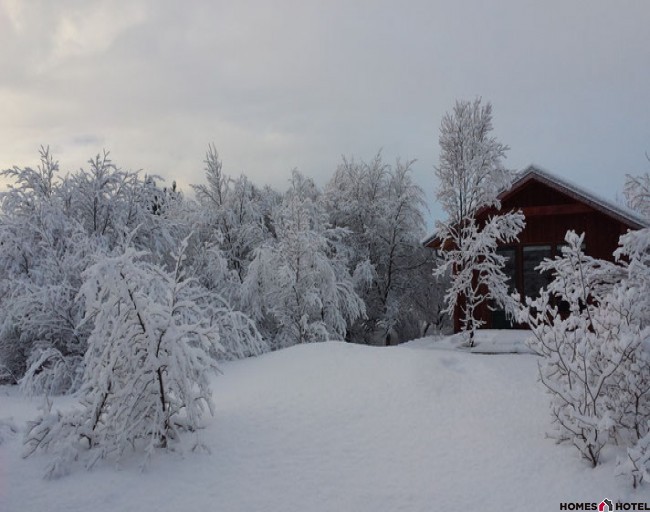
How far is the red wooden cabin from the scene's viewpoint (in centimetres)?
1589

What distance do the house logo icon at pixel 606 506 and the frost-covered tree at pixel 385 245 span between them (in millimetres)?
18557

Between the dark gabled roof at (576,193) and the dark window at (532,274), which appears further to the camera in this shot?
the dark window at (532,274)

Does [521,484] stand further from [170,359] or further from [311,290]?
[311,290]

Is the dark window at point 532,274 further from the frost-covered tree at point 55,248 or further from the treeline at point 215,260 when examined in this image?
the frost-covered tree at point 55,248

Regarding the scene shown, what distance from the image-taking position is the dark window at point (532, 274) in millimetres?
17500

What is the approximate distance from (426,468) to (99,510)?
3.79m

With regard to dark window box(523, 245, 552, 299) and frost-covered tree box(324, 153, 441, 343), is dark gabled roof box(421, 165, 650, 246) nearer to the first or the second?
dark window box(523, 245, 552, 299)

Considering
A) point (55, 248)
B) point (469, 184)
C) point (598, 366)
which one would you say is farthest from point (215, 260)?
point (598, 366)

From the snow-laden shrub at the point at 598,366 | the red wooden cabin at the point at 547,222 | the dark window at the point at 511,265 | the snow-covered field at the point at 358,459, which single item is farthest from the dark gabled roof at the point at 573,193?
the snow-laden shrub at the point at 598,366

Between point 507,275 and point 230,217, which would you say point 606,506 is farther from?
point 230,217

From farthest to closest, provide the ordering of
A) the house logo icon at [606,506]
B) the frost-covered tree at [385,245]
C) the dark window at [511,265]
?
the frost-covered tree at [385,245], the dark window at [511,265], the house logo icon at [606,506]

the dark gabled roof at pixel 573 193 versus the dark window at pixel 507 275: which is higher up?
the dark gabled roof at pixel 573 193

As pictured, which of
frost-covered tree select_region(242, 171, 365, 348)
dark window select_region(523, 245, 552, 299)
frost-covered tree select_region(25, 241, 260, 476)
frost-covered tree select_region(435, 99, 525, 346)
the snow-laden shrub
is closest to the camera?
the snow-laden shrub

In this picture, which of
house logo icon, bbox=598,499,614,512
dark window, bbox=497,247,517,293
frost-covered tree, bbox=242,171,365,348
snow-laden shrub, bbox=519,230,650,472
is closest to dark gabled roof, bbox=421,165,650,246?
dark window, bbox=497,247,517,293
